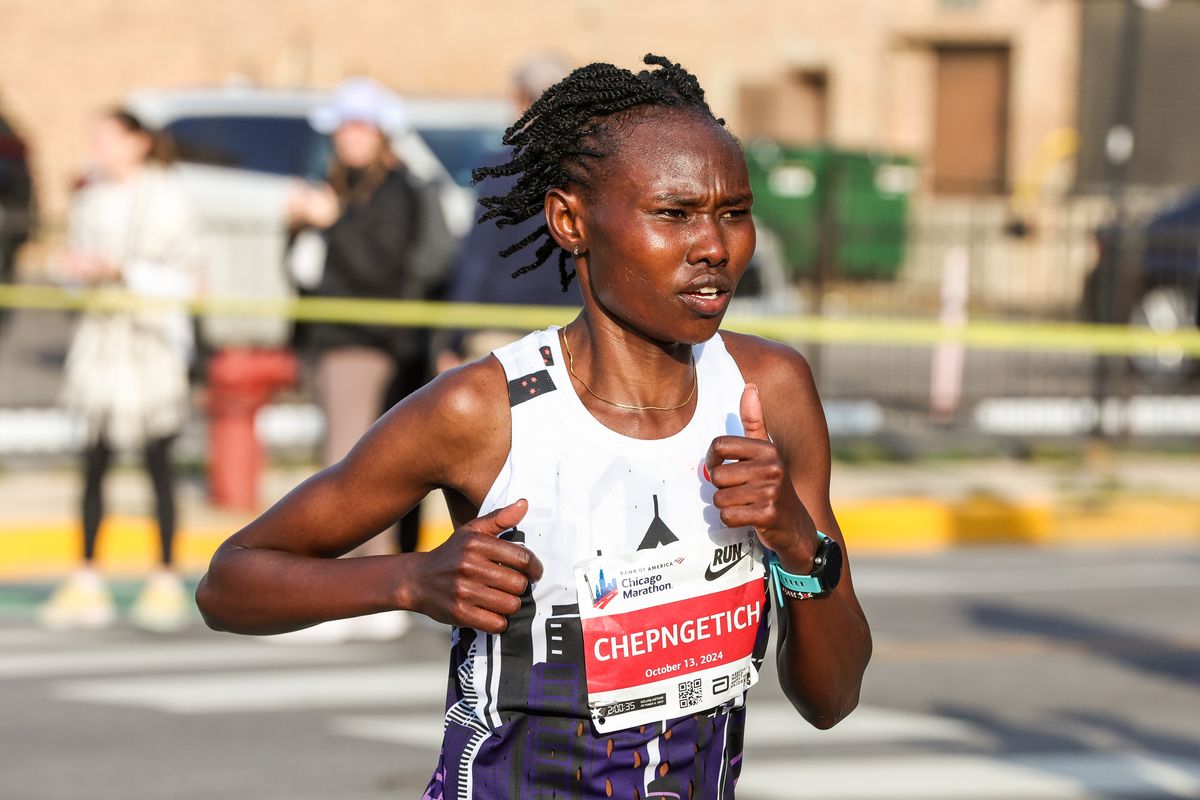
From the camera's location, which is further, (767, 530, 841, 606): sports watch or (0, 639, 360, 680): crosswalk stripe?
(0, 639, 360, 680): crosswalk stripe

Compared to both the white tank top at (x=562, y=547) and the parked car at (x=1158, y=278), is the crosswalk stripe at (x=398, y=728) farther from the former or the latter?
the parked car at (x=1158, y=278)

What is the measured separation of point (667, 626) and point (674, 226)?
539mm

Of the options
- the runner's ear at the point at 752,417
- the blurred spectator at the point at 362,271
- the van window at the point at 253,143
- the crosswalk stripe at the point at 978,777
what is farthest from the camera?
the van window at the point at 253,143

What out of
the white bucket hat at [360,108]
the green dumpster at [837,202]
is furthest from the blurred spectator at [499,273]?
the green dumpster at [837,202]

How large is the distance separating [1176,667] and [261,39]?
874 inches

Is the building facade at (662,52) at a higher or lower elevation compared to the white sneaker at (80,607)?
higher

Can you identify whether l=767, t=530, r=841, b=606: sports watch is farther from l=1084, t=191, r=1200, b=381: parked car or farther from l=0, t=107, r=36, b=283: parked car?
l=0, t=107, r=36, b=283: parked car

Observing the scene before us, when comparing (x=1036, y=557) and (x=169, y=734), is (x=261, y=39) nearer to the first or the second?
(x=1036, y=557)

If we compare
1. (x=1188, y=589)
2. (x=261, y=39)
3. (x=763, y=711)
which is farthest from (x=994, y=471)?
(x=261, y=39)

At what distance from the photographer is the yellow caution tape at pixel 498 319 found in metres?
7.26

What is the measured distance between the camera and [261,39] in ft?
89.9

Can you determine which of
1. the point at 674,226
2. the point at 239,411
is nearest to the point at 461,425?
the point at 674,226

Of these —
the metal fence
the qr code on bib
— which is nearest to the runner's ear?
the qr code on bib

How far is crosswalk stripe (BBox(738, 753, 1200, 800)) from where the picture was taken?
5.58 m
